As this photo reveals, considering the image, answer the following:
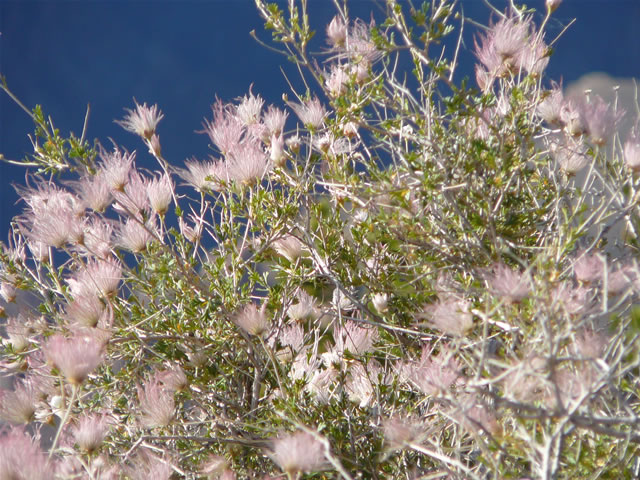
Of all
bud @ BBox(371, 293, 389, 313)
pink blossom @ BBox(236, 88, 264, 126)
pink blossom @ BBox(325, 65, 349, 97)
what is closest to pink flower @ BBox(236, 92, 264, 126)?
pink blossom @ BBox(236, 88, 264, 126)

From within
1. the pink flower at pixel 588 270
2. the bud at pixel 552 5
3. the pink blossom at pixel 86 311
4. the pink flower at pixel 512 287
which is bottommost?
the pink blossom at pixel 86 311

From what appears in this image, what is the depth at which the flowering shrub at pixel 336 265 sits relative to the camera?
77 centimetres

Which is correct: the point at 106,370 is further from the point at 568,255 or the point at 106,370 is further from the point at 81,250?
the point at 568,255

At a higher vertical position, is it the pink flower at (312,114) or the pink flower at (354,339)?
the pink flower at (312,114)

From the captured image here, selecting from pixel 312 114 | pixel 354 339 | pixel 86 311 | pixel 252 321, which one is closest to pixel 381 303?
pixel 354 339

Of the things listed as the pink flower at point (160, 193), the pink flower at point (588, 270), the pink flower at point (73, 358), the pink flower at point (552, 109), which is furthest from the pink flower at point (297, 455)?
the pink flower at point (552, 109)

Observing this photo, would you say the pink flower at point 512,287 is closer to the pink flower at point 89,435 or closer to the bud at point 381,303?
the bud at point 381,303

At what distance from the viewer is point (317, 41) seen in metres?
1.02

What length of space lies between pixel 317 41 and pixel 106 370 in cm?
57

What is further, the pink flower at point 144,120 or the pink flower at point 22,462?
the pink flower at point 144,120

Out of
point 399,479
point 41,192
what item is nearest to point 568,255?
point 399,479

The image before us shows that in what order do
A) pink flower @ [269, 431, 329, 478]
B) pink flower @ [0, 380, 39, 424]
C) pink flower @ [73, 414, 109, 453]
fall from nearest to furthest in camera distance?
pink flower @ [269, 431, 329, 478] < pink flower @ [73, 414, 109, 453] < pink flower @ [0, 380, 39, 424]

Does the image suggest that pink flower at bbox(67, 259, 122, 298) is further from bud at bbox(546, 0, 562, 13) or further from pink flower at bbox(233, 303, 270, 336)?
bud at bbox(546, 0, 562, 13)

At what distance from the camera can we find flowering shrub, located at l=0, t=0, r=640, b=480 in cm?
77
